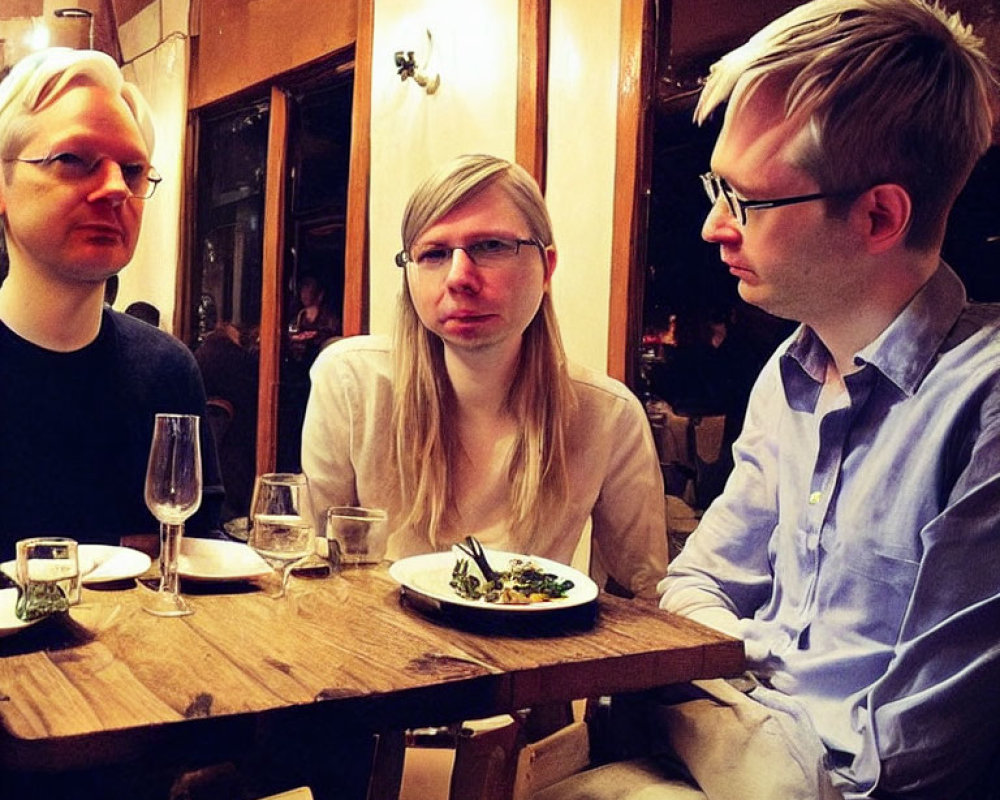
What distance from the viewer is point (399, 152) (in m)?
3.97

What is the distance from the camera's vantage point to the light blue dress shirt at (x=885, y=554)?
117 centimetres

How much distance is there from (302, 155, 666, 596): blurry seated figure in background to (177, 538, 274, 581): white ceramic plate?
1.57 feet

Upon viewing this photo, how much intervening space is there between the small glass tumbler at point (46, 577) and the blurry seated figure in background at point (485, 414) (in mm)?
800

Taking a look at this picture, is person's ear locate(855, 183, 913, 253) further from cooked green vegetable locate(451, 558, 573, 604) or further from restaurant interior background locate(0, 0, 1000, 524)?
cooked green vegetable locate(451, 558, 573, 604)

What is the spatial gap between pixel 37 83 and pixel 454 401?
1.01m

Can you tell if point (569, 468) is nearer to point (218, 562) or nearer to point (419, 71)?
point (218, 562)

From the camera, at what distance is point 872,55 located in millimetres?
1296

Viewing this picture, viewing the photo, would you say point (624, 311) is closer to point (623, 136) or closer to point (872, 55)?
point (623, 136)

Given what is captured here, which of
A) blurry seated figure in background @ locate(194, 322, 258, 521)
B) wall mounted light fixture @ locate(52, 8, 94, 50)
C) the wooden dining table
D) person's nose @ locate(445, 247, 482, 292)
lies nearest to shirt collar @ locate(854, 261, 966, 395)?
the wooden dining table

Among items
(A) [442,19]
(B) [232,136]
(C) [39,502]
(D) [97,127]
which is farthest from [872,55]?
(B) [232,136]

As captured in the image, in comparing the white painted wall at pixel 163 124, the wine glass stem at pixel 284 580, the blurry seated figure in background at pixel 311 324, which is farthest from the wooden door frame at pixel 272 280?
the wine glass stem at pixel 284 580

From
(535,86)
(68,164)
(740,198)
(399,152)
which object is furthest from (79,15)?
(740,198)

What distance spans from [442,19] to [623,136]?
1275 mm

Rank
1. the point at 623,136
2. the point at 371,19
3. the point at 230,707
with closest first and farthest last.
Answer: the point at 230,707
the point at 623,136
the point at 371,19
